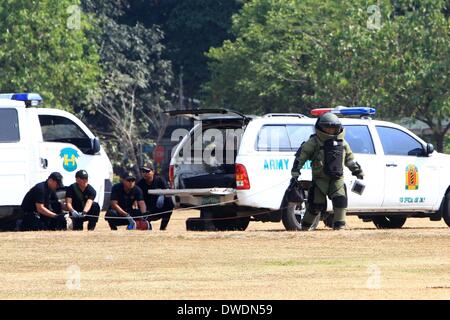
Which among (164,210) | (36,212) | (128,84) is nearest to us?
(36,212)

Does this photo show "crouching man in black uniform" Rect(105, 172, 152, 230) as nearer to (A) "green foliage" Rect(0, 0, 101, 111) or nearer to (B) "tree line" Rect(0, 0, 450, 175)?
(B) "tree line" Rect(0, 0, 450, 175)

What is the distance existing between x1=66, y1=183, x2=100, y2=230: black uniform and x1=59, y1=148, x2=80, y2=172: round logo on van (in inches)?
37.9

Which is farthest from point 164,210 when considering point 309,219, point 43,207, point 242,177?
point 309,219

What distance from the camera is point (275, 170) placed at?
1970 cm

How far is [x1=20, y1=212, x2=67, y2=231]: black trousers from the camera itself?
20.3 m

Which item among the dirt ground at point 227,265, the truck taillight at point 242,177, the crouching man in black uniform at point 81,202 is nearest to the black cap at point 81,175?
the crouching man in black uniform at point 81,202

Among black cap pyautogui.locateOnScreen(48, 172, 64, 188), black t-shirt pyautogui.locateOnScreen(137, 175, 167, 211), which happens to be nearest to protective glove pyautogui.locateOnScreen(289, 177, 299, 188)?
black t-shirt pyautogui.locateOnScreen(137, 175, 167, 211)

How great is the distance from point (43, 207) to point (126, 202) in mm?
1516

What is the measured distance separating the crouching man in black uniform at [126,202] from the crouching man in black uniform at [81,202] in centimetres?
37

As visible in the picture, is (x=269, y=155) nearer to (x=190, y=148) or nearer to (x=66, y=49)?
(x=190, y=148)

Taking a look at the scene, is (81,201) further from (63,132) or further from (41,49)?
(41,49)

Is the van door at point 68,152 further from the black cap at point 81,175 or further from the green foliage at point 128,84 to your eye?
the green foliage at point 128,84

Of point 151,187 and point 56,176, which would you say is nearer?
point 56,176
